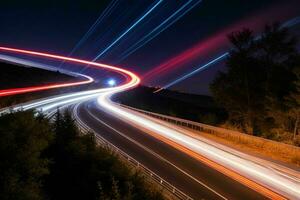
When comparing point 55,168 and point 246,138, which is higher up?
point 246,138

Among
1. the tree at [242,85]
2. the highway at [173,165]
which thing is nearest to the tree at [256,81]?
the tree at [242,85]

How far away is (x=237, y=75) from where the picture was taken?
199ft

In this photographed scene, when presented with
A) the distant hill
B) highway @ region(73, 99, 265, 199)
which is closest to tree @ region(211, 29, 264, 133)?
highway @ region(73, 99, 265, 199)

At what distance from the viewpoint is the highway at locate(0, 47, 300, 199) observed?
2273cm

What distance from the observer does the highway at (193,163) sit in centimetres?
2273

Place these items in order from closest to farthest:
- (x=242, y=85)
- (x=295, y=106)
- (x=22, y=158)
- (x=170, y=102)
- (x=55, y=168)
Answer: (x=22, y=158) → (x=55, y=168) → (x=295, y=106) → (x=242, y=85) → (x=170, y=102)

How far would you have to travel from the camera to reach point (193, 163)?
1182 inches

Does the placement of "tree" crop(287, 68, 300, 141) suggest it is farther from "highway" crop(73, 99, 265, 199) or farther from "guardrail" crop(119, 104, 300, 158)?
"highway" crop(73, 99, 265, 199)

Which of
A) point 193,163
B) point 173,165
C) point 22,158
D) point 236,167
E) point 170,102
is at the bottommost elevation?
point 173,165

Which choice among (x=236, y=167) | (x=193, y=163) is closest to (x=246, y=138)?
(x=193, y=163)

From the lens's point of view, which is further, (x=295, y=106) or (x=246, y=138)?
(x=295, y=106)

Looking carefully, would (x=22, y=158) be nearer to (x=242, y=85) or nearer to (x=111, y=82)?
(x=242, y=85)

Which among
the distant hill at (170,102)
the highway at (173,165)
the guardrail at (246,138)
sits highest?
the distant hill at (170,102)

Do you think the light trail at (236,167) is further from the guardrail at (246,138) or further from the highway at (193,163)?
the guardrail at (246,138)
